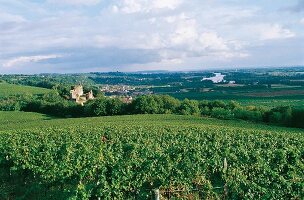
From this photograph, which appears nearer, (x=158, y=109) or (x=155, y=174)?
(x=155, y=174)

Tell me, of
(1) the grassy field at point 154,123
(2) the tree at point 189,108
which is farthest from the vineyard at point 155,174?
(2) the tree at point 189,108

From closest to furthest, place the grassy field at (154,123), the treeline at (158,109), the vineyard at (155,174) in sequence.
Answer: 1. the vineyard at (155,174)
2. the grassy field at (154,123)
3. the treeline at (158,109)

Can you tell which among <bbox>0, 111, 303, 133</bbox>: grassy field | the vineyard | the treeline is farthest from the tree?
the vineyard

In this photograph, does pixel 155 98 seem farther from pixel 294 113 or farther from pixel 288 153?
pixel 288 153

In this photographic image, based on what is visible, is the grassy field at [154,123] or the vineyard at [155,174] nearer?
the vineyard at [155,174]

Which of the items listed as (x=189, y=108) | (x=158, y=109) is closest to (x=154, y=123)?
(x=158, y=109)

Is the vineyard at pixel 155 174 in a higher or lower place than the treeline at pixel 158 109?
higher

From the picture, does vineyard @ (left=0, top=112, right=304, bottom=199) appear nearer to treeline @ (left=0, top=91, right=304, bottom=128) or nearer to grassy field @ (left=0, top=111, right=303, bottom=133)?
grassy field @ (left=0, top=111, right=303, bottom=133)

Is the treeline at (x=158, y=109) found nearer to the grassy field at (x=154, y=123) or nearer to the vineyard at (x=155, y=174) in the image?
the grassy field at (x=154, y=123)

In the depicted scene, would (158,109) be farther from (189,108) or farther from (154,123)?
(154,123)

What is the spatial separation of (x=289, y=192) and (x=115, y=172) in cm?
697

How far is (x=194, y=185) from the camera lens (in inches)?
667

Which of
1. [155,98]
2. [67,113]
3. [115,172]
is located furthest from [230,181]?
[67,113]

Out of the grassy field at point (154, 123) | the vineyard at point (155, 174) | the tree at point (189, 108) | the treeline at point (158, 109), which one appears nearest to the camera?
the vineyard at point (155, 174)
